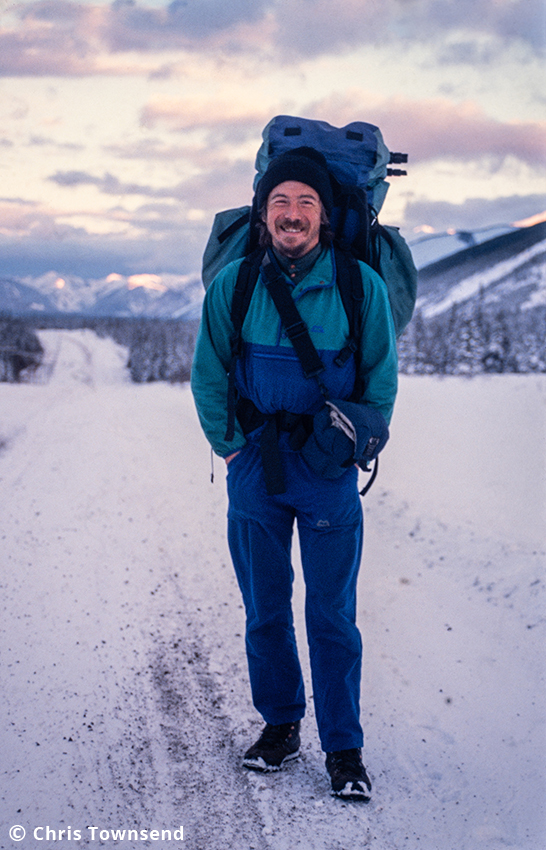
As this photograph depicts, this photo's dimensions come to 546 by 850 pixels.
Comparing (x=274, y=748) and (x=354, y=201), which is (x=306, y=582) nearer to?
(x=274, y=748)

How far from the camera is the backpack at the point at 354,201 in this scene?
2.74 meters

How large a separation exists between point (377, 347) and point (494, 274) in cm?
14168

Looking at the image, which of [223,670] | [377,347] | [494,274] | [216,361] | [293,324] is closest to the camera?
[293,324]

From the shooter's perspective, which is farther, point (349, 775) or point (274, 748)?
point (274, 748)

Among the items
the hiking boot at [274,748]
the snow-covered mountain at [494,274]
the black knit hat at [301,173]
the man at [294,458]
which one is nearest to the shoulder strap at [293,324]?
the man at [294,458]

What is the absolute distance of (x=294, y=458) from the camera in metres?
2.70

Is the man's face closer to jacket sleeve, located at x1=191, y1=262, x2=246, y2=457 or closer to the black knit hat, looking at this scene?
the black knit hat

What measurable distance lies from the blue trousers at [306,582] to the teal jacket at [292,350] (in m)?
0.27

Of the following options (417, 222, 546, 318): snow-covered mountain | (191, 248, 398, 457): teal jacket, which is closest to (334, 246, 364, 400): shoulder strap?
(191, 248, 398, 457): teal jacket

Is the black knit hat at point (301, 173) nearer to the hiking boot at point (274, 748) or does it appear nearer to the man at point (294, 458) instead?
the man at point (294, 458)

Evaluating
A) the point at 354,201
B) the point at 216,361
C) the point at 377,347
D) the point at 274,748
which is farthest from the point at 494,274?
the point at 274,748

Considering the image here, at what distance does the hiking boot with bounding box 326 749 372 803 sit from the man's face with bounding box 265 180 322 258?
7.75ft

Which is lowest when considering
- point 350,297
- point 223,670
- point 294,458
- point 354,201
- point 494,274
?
point 223,670

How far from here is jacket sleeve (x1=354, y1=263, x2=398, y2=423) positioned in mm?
2611
